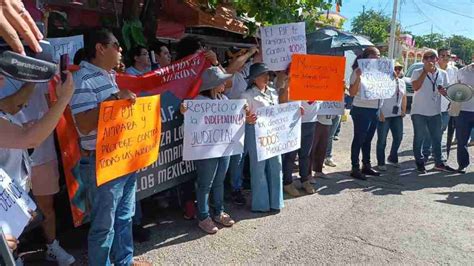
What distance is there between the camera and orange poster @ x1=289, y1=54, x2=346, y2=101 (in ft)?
17.1

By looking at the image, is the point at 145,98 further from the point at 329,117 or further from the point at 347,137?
the point at 347,137

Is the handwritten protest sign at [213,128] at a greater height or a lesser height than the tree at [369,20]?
lesser

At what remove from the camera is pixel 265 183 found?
498 cm

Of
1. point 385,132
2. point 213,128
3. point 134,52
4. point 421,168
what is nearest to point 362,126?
point 385,132

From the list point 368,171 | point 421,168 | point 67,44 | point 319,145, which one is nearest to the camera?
point 67,44

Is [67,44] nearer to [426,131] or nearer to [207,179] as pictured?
[207,179]

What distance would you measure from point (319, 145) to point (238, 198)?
5.79 ft

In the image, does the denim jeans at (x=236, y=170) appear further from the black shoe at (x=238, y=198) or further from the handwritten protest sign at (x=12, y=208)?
the handwritten protest sign at (x=12, y=208)

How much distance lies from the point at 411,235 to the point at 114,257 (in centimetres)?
285

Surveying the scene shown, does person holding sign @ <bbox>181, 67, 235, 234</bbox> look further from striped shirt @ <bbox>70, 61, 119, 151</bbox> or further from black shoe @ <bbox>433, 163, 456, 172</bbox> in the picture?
black shoe @ <bbox>433, 163, 456, 172</bbox>

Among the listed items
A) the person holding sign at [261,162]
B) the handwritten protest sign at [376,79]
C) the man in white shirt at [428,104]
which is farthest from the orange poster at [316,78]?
the man in white shirt at [428,104]

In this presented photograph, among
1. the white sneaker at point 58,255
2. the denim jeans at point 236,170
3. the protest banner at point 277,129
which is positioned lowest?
the white sneaker at point 58,255

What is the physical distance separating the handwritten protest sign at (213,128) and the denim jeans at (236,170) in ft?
1.75

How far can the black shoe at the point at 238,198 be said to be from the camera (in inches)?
209
